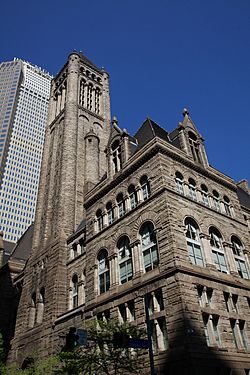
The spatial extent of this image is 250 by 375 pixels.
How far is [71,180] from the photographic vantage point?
1794 inches

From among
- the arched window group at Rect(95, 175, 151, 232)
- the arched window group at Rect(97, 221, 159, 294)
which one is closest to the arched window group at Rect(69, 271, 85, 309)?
the arched window group at Rect(97, 221, 159, 294)

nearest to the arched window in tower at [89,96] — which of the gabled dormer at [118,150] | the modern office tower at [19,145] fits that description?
the gabled dormer at [118,150]

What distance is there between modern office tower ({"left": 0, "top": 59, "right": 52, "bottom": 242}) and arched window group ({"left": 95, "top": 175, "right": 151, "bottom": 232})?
106 m

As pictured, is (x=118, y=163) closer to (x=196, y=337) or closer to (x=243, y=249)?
(x=243, y=249)

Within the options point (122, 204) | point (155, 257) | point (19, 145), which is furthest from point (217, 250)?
point (19, 145)

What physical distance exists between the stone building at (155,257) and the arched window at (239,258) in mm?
116

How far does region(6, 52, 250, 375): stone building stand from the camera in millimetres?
21828

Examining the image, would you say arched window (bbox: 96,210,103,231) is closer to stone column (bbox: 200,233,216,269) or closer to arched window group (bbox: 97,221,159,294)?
arched window group (bbox: 97,221,159,294)

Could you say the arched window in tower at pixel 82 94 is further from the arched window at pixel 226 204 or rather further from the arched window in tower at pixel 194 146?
the arched window at pixel 226 204

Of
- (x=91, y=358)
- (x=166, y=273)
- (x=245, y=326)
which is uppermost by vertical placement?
(x=166, y=273)

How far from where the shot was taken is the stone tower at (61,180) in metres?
36.5

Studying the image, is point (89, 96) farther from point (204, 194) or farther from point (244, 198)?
point (204, 194)

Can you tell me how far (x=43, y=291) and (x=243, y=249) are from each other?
846 inches

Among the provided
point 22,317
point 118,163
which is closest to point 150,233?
point 118,163
